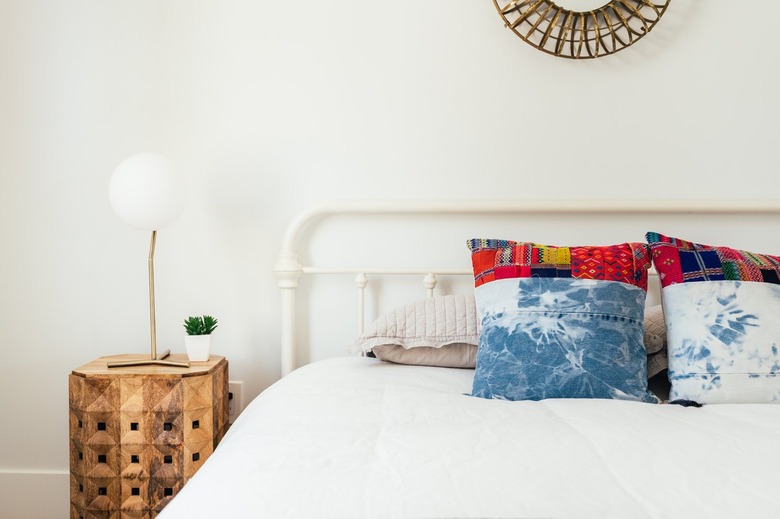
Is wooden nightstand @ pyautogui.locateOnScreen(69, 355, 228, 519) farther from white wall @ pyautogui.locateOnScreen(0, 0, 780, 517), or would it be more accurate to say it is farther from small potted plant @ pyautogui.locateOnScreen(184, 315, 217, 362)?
white wall @ pyautogui.locateOnScreen(0, 0, 780, 517)

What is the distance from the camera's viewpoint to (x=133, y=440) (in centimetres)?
150

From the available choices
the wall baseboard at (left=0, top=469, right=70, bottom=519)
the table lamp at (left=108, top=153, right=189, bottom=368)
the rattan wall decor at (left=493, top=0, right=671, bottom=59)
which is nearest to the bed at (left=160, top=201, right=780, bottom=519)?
the table lamp at (left=108, top=153, right=189, bottom=368)

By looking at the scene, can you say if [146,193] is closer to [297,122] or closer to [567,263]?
[297,122]

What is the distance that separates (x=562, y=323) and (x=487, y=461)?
0.54 metres

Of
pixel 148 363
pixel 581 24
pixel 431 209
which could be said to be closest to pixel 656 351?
pixel 431 209

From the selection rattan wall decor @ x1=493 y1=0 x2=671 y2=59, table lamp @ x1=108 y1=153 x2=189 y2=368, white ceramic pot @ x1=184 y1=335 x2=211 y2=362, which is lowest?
white ceramic pot @ x1=184 y1=335 x2=211 y2=362

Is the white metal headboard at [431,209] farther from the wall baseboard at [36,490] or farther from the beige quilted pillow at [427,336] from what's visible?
the wall baseboard at [36,490]

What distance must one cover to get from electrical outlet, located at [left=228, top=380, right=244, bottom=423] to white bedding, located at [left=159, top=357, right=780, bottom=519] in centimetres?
72

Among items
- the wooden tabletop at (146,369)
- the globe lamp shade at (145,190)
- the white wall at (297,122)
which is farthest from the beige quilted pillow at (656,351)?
the globe lamp shade at (145,190)

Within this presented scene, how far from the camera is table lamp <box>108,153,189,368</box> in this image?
1.58 m

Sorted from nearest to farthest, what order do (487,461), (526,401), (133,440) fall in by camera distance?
(487,461) < (526,401) < (133,440)

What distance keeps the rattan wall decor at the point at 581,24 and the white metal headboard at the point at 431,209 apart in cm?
46

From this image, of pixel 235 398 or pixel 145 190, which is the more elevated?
pixel 145 190

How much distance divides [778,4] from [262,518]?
2.04m
